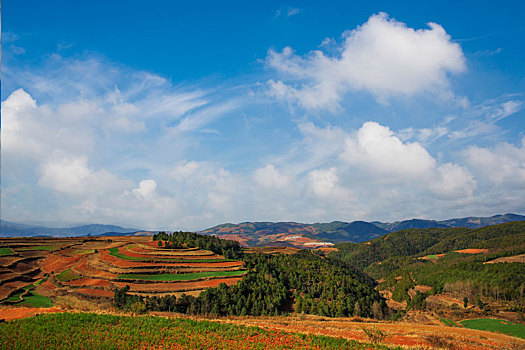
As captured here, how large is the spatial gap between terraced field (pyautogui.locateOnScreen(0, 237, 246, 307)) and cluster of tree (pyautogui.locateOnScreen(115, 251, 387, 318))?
6.15m

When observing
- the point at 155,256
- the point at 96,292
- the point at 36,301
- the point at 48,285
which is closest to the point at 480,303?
the point at 155,256

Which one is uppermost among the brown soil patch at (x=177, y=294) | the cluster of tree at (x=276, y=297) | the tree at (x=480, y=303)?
the brown soil patch at (x=177, y=294)

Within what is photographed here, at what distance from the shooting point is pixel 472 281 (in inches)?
5773

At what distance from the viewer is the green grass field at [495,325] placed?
82750 millimetres

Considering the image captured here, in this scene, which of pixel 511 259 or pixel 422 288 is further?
pixel 511 259

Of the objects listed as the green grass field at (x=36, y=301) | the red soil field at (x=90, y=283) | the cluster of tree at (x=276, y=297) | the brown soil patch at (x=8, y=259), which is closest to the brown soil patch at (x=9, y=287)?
the green grass field at (x=36, y=301)

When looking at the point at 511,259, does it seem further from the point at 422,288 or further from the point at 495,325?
the point at 495,325

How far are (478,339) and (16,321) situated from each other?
65621mm

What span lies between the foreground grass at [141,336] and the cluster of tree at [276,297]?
19.7m

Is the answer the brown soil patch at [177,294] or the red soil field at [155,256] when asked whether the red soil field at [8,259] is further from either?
the brown soil patch at [177,294]

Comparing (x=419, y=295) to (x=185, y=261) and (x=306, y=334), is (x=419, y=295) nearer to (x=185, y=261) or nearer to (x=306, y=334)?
(x=185, y=261)

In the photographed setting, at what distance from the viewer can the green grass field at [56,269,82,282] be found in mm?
90900

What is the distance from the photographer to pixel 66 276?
9350 cm

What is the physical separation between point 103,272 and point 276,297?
5672 centimetres
